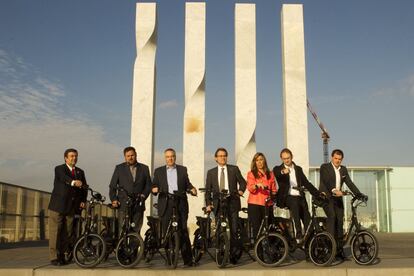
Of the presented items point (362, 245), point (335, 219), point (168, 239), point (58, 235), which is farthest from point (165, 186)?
point (362, 245)

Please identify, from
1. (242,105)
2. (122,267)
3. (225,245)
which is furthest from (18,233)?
(225,245)

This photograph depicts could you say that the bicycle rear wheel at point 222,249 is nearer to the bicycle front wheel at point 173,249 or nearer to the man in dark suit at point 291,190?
the bicycle front wheel at point 173,249

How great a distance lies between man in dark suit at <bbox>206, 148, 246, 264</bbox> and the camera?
7180mm

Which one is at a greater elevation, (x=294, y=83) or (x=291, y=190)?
(x=294, y=83)

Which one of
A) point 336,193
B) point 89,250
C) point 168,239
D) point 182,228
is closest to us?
point 89,250

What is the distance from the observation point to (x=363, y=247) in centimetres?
703

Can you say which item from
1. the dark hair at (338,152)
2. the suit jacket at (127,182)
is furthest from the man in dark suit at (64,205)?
the dark hair at (338,152)

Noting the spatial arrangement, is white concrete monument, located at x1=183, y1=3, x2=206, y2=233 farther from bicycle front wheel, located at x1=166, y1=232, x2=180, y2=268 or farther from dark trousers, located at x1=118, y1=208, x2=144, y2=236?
bicycle front wheel, located at x1=166, y1=232, x2=180, y2=268

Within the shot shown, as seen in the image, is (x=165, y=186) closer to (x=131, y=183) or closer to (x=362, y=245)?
(x=131, y=183)

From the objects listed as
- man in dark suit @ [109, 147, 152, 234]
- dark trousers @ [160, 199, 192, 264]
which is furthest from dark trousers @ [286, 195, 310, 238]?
man in dark suit @ [109, 147, 152, 234]

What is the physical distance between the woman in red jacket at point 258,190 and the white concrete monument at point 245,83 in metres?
5.96

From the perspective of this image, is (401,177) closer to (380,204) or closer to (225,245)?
(380,204)

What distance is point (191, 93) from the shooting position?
13586 millimetres

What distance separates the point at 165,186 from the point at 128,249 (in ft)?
3.56
